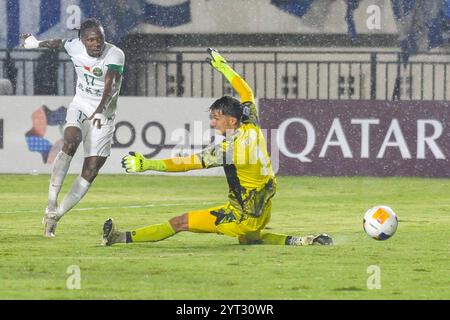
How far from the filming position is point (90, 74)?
16812 millimetres

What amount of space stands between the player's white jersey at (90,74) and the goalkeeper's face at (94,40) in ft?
0.46

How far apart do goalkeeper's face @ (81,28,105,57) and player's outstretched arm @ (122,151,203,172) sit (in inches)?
106

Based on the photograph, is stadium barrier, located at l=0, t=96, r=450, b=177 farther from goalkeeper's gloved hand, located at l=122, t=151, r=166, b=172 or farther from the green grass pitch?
goalkeeper's gloved hand, located at l=122, t=151, r=166, b=172

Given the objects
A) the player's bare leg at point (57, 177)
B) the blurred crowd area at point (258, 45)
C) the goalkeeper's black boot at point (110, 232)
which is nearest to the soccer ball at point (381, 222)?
the goalkeeper's black boot at point (110, 232)

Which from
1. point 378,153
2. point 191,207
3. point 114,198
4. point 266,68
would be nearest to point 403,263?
point 191,207

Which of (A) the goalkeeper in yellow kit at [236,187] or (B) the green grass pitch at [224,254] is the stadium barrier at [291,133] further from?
(A) the goalkeeper in yellow kit at [236,187]

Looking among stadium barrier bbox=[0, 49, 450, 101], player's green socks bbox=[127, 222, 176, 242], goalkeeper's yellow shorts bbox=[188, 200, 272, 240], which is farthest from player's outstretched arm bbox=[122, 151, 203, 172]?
stadium barrier bbox=[0, 49, 450, 101]

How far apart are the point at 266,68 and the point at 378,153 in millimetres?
3623

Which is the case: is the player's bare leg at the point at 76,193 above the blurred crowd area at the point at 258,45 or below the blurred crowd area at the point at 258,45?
below

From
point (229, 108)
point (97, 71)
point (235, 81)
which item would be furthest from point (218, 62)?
point (97, 71)

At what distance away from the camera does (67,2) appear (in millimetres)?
28203

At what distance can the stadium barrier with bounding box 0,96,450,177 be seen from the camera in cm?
2495

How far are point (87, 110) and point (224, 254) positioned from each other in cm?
296

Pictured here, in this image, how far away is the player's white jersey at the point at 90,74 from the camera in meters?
16.7
